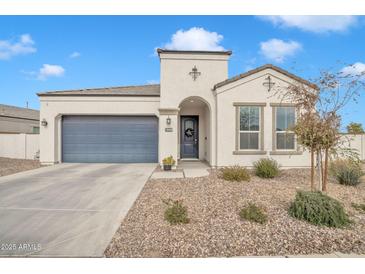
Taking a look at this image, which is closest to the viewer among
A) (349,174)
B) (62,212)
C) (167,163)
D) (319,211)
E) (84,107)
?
(319,211)

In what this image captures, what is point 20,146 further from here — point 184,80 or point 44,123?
point 184,80

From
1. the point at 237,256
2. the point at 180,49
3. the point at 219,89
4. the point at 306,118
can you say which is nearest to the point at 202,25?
the point at 180,49

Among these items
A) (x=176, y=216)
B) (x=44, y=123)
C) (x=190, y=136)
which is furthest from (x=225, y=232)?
(x=44, y=123)

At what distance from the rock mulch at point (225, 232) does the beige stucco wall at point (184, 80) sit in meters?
4.71

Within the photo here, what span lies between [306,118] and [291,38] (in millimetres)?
6224

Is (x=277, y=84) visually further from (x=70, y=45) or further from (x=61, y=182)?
(x=70, y=45)

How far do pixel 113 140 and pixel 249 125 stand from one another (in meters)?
6.98

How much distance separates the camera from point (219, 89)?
356 inches

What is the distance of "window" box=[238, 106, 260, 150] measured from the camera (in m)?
9.04

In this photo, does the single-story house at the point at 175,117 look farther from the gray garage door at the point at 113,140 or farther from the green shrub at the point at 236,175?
the green shrub at the point at 236,175

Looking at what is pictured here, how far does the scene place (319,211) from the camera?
3656mm

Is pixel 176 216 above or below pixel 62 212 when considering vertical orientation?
A: above

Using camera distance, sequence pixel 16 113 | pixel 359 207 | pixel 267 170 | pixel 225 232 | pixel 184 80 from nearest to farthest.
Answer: pixel 225 232, pixel 359 207, pixel 267 170, pixel 184 80, pixel 16 113

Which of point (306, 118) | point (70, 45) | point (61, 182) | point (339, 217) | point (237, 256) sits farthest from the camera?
point (70, 45)
